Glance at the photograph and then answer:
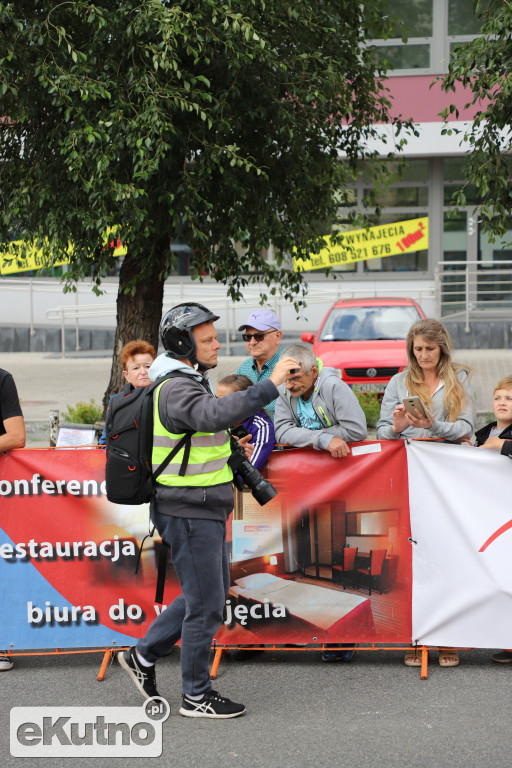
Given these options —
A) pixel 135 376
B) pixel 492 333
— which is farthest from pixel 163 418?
pixel 492 333

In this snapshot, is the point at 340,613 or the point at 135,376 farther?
the point at 135,376

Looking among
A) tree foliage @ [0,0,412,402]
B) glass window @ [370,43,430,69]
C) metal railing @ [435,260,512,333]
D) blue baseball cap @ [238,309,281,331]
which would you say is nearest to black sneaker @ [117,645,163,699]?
blue baseball cap @ [238,309,281,331]

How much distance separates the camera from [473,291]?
21.9m

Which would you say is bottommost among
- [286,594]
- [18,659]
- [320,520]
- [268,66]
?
[18,659]

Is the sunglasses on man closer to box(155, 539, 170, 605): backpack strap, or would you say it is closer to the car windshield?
box(155, 539, 170, 605): backpack strap

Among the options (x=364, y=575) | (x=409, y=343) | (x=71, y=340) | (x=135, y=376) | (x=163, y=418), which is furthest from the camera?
(x=71, y=340)

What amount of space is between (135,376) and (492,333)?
15.9 metres

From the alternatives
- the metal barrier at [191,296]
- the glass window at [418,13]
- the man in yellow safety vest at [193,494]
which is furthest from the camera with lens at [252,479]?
the glass window at [418,13]

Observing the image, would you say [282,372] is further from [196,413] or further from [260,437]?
[260,437]

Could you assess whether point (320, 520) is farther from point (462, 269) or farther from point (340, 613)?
point (462, 269)

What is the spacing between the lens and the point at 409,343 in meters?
5.94

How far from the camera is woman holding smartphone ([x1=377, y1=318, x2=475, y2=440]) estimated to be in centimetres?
564

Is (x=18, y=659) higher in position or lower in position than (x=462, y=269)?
lower

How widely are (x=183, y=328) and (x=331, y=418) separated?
136 centimetres
